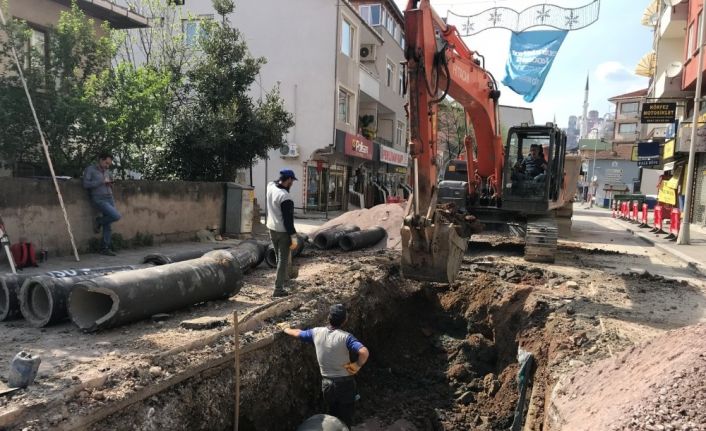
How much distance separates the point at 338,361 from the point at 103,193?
19.6ft

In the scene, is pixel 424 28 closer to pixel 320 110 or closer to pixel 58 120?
pixel 58 120

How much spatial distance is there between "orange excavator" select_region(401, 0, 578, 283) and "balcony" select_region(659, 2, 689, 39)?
15198 millimetres

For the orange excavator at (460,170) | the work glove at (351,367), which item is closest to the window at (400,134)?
the orange excavator at (460,170)

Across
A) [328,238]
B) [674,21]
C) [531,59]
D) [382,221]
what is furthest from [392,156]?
[328,238]

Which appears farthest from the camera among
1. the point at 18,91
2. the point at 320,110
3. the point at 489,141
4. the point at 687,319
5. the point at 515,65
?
the point at 320,110

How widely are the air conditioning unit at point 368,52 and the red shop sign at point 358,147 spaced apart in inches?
198

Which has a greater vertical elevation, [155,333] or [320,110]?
[320,110]

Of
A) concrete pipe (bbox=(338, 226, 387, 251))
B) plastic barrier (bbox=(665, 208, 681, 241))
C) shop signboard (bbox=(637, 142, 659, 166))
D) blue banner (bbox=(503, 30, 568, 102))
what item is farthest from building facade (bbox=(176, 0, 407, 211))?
shop signboard (bbox=(637, 142, 659, 166))

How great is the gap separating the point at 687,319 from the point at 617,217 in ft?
81.0

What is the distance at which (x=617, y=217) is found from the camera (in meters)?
28.2

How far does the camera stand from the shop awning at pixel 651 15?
2913 cm

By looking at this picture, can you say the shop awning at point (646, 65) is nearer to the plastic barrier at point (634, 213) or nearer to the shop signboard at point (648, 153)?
the shop signboard at point (648, 153)

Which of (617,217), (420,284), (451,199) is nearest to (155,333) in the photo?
(420,284)

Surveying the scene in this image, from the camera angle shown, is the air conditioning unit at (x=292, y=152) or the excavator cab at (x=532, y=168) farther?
the air conditioning unit at (x=292, y=152)
